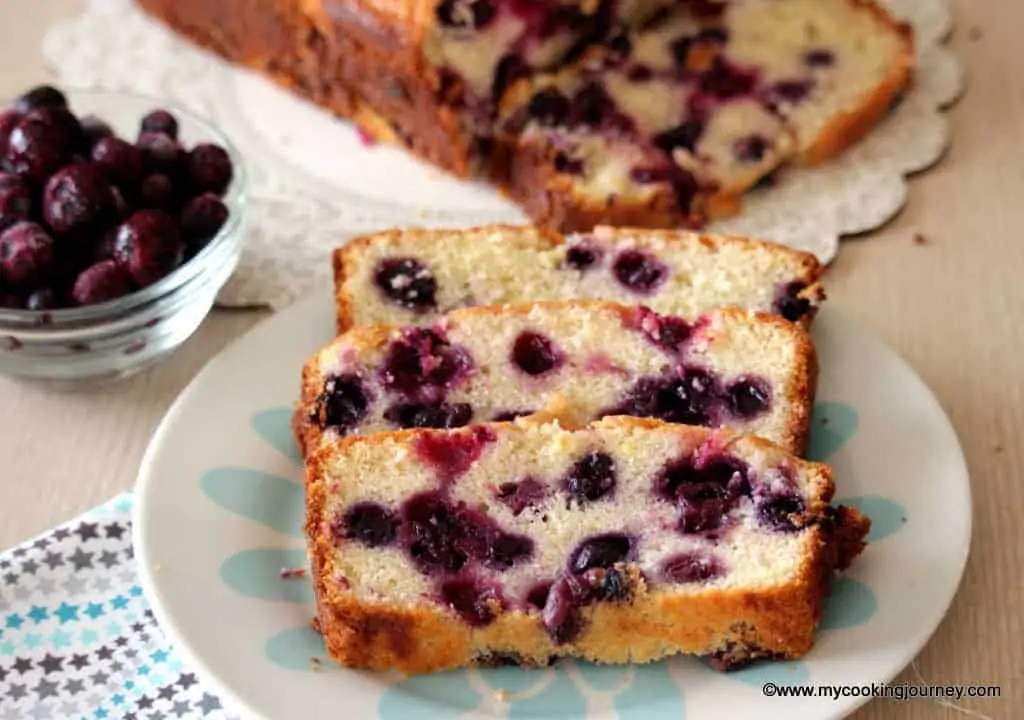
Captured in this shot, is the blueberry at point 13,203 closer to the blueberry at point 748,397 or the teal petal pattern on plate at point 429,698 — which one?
the teal petal pattern on plate at point 429,698

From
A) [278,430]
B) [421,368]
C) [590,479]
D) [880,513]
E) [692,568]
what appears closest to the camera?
[692,568]

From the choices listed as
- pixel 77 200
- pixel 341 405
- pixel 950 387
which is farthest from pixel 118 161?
pixel 950 387

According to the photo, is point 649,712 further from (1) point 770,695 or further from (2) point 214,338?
(2) point 214,338

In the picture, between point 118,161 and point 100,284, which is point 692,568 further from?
point 118,161

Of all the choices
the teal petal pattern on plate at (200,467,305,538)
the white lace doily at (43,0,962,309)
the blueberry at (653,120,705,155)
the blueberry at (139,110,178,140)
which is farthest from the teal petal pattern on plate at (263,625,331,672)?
the blueberry at (653,120,705,155)

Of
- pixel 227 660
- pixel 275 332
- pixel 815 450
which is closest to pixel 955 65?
pixel 815 450

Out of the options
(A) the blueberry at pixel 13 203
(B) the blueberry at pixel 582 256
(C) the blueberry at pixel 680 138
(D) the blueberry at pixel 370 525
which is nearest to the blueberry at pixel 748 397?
(B) the blueberry at pixel 582 256

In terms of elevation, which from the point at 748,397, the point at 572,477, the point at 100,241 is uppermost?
the point at 748,397
